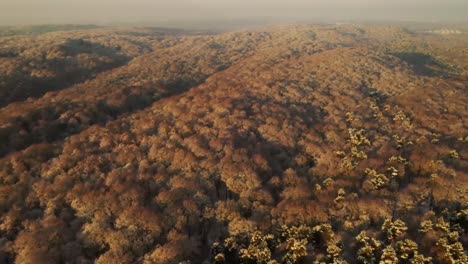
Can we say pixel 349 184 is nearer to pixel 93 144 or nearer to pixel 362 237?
pixel 362 237

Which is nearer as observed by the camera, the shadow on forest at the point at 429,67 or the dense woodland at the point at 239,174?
the dense woodland at the point at 239,174

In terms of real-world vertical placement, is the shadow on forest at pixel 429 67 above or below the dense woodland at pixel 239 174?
above

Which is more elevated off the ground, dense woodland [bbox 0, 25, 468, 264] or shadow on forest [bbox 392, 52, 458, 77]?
shadow on forest [bbox 392, 52, 458, 77]

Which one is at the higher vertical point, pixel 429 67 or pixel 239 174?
pixel 429 67

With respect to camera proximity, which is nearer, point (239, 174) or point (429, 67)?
point (239, 174)

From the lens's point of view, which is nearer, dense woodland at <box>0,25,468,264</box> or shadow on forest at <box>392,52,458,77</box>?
dense woodland at <box>0,25,468,264</box>

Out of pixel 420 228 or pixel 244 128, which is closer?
pixel 420 228

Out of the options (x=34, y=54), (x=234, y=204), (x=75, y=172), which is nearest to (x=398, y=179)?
(x=234, y=204)

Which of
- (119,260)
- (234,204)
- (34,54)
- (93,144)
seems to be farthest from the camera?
(34,54)
